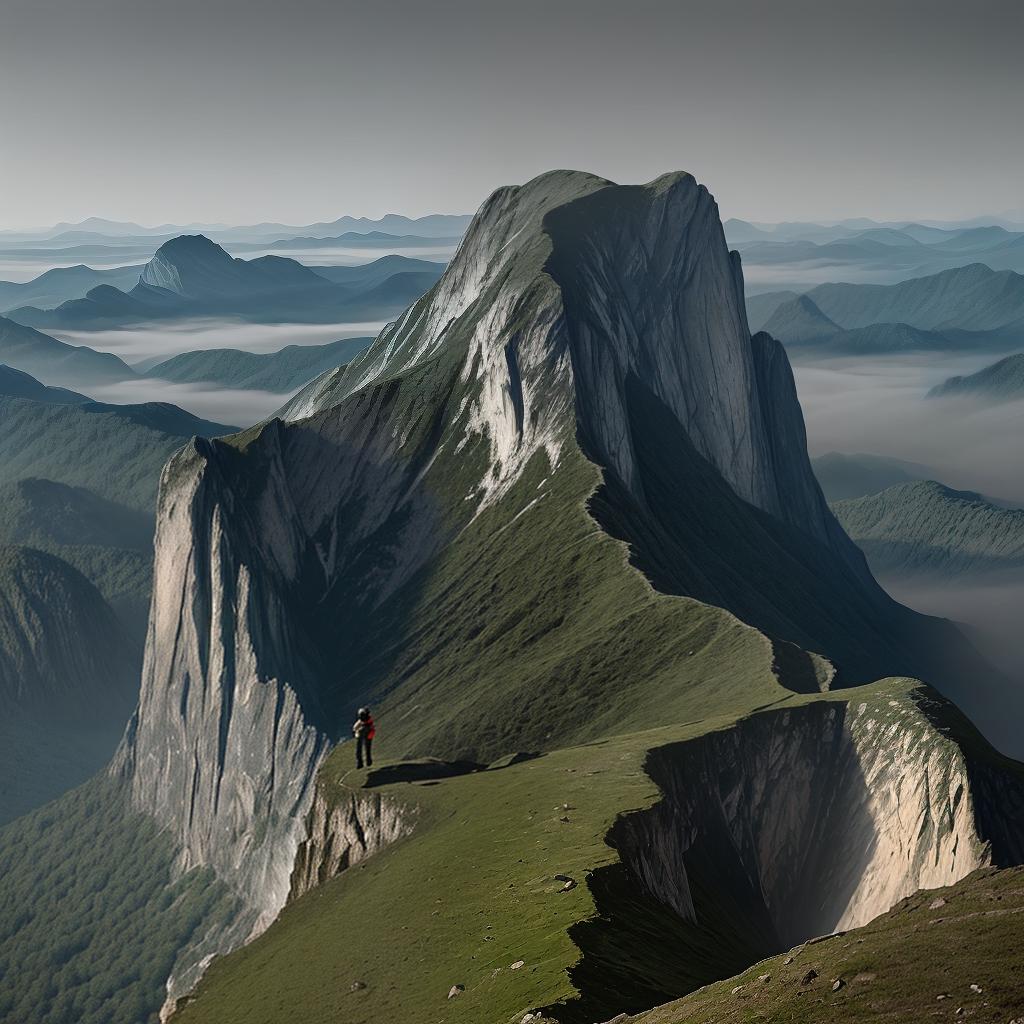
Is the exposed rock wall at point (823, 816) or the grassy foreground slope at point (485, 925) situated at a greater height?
the grassy foreground slope at point (485, 925)

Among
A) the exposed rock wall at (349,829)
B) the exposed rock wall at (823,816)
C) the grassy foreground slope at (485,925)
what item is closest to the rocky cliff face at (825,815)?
the exposed rock wall at (823,816)

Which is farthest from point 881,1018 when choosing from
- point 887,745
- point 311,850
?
point 311,850

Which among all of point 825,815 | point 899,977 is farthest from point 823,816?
point 899,977

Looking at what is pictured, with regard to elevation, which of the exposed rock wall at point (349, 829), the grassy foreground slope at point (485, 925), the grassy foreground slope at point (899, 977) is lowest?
the exposed rock wall at point (349, 829)

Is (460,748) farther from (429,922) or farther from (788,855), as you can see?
(429,922)

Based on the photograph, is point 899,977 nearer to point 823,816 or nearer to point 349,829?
point 349,829

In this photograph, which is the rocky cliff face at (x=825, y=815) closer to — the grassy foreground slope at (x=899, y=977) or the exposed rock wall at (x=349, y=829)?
the exposed rock wall at (x=349, y=829)

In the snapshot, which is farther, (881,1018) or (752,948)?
(752,948)

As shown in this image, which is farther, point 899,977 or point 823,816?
point 823,816

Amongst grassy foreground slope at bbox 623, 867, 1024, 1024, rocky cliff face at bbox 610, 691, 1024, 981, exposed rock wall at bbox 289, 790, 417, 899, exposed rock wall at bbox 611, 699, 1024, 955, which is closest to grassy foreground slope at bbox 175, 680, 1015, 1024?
exposed rock wall at bbox 289, 790, 417, 899
